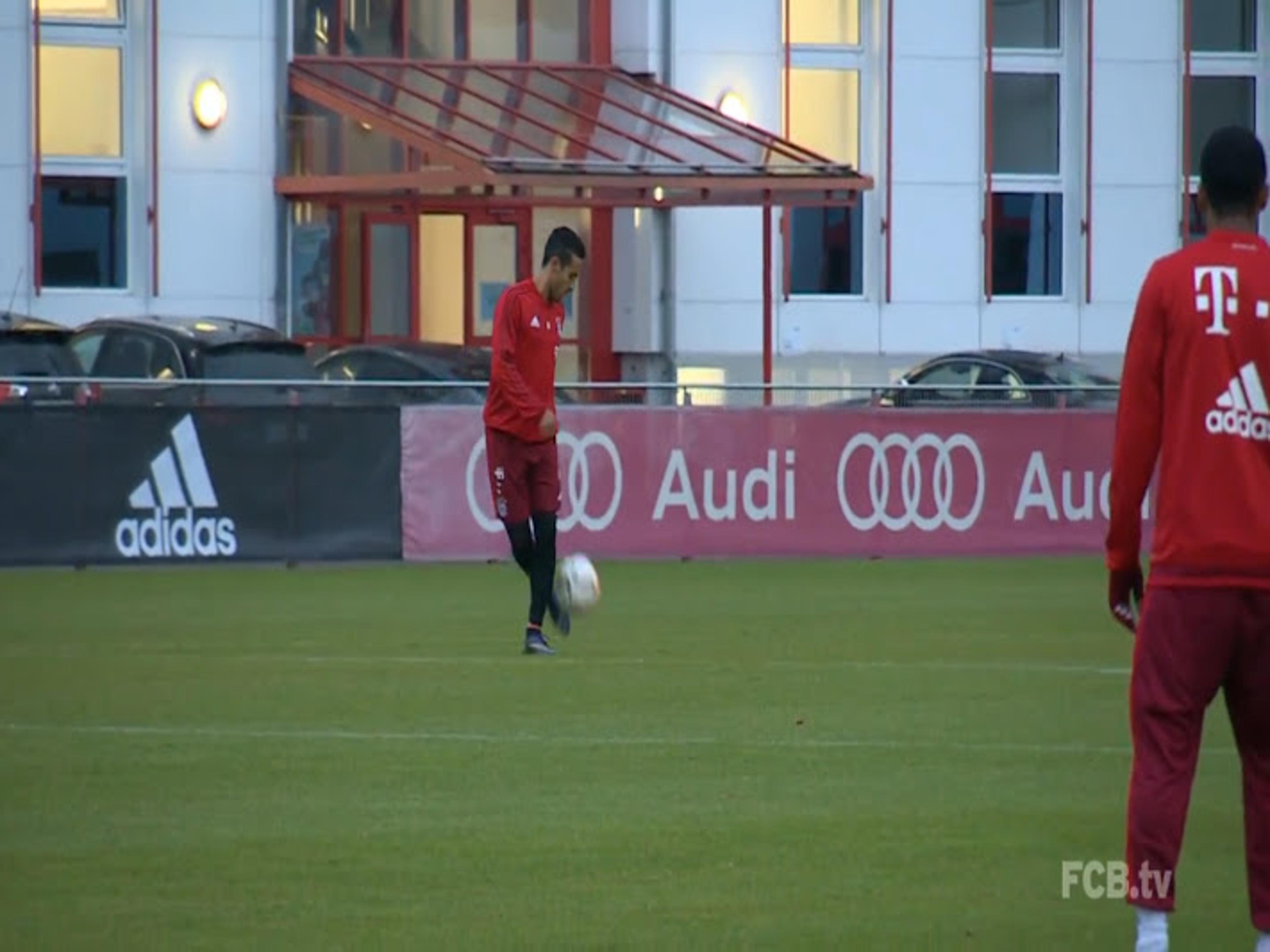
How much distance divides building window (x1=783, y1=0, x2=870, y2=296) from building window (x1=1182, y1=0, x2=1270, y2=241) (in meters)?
5.13

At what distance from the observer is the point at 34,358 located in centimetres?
2712

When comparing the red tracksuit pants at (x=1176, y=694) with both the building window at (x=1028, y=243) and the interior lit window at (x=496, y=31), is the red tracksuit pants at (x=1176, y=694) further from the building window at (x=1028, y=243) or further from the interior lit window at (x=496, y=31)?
the building window at (x=1028, y=243)

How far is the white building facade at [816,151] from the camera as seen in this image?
38000 mm

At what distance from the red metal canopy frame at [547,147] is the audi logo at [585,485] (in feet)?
32.9

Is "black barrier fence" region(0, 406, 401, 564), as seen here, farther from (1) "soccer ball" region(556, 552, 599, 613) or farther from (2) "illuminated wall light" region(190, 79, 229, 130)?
(2) "illuminated wall light" region(190, 79, 229, 130)

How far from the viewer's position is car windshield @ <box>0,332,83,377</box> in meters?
26.7

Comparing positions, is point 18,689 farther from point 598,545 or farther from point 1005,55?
point 1005,55

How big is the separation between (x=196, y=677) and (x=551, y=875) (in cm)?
617

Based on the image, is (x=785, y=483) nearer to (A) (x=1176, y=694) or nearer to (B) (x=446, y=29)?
(B) (x=446, y=29)

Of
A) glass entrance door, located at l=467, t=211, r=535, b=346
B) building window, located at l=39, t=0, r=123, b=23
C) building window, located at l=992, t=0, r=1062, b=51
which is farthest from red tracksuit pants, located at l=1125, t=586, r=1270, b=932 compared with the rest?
building window, located at l=992, t=0, r=1062, b=51

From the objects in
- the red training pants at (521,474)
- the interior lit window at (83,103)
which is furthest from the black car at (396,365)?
the red training pants at (521,474)

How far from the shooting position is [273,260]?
126 ft

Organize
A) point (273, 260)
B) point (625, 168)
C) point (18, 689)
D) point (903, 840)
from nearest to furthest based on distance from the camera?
point (903, 840)
point (18, 689)
point (625, 168)
point (273, 260)

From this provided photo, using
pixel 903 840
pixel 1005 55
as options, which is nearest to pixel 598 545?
pixel 903 840
